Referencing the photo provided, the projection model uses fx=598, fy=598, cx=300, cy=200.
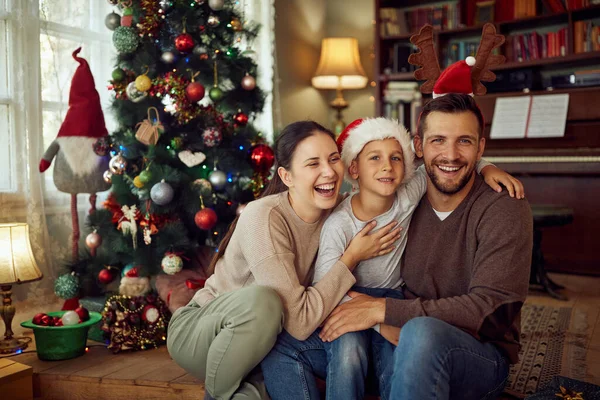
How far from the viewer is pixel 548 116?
405 cm

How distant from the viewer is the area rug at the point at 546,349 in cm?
211

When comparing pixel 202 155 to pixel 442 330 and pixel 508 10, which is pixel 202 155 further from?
pixel 508 10

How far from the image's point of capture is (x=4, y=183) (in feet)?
8.79

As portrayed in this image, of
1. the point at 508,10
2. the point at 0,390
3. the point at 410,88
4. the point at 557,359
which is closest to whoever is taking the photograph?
the point at 0,390

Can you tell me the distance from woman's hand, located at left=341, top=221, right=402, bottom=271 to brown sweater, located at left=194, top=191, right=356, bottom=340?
0.15ft

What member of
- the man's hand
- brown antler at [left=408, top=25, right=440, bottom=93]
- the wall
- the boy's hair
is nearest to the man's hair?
the boy's hair

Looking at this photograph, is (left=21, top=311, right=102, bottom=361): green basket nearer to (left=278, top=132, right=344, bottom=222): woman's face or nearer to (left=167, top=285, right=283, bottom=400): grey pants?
(left=167, top=285, right=283, bottom=400): grey pants

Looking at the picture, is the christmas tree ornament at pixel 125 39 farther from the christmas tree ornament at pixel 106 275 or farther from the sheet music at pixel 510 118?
the sheet music at pixel 510 118

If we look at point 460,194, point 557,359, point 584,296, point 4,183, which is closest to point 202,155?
point 4,183

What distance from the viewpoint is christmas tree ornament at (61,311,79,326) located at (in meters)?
2.27

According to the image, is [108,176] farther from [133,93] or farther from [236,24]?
[236,24]

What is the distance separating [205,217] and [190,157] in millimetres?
277

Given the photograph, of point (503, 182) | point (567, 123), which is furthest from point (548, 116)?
point (503, 182)

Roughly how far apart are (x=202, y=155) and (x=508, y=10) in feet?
9.31
